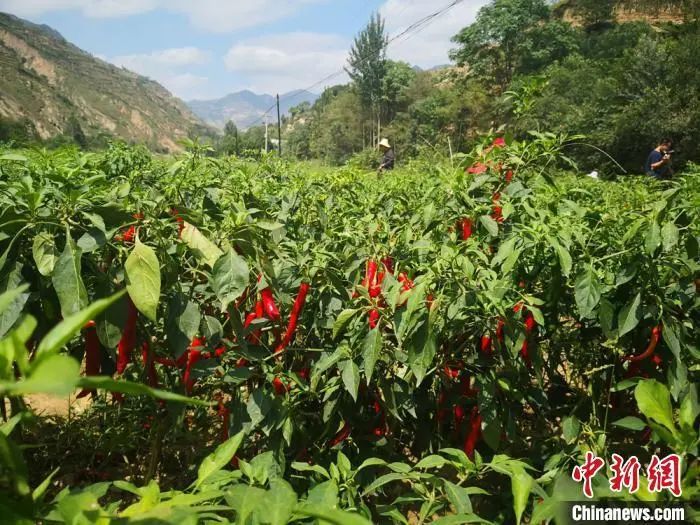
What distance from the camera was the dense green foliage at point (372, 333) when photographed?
3.43 ft

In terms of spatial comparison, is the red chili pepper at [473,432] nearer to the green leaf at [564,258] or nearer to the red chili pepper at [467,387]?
the red chili pepper at [467,387]

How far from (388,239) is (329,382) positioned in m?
0.69

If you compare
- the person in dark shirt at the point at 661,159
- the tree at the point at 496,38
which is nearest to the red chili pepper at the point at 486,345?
the person in dark shirt at the point at 661,159

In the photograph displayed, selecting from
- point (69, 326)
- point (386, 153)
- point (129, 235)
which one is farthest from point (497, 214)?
point (386, 153)

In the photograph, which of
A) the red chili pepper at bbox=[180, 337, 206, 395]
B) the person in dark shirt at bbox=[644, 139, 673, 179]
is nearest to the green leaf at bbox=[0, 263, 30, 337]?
the red chili pepper at bbox=[180, 337, 206, 395]

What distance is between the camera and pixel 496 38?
4225cm

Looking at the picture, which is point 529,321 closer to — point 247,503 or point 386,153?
point 247,503

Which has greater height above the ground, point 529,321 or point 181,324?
point 181,324

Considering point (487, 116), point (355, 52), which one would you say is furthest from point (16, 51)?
point (487, 116)

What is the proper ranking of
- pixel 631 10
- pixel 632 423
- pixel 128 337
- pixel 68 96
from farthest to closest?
pixel 68 96, pixel 631 10, pixel 632 423, pixel 128 337

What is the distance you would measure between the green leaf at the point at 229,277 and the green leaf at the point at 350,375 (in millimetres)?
335

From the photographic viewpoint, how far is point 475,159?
6.62ft

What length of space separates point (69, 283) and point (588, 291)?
1.23 metres

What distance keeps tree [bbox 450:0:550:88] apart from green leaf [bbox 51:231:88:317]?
45.0 meters
